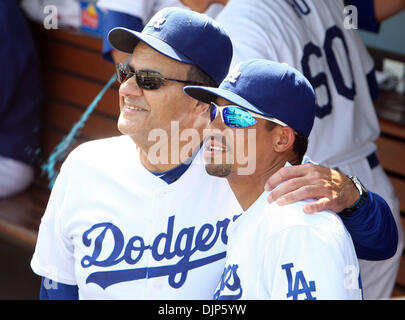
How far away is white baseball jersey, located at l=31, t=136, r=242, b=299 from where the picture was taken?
2158mm

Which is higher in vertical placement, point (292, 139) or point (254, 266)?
point (292, 139)

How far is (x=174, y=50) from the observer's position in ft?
7.04

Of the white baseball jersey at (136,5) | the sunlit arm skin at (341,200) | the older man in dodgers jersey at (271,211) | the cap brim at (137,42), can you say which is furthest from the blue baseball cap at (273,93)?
the white baseball jersey at (136,5)

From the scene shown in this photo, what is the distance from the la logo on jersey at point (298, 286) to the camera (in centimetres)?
160

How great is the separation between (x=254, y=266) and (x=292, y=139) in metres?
0.38

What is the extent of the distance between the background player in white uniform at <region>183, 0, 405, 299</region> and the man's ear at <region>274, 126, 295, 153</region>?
0.67 meters

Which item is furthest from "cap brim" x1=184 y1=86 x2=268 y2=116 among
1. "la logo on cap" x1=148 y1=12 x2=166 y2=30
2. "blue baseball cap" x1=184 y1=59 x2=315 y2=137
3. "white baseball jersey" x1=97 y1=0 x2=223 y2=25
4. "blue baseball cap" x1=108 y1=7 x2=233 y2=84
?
"white baseball jersey" x1=97 y1=0 x2=223 y2=25

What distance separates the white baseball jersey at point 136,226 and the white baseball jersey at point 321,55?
0.56 meters

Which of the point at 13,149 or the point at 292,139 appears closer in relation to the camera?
the point at 292,139

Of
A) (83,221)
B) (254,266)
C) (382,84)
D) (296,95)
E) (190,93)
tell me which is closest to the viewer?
(254,266)

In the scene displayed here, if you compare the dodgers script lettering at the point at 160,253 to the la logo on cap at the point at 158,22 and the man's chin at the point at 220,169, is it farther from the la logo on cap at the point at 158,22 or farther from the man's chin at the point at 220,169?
the la logo on cap at the point at 158,22

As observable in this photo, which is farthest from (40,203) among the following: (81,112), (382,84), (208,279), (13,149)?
(208,279)

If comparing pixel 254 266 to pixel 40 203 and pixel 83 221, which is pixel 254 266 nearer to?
pixel 83 221

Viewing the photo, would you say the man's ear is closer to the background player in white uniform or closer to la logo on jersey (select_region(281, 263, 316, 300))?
la logo on jersey (select_region(281, 263, 316, 300))
